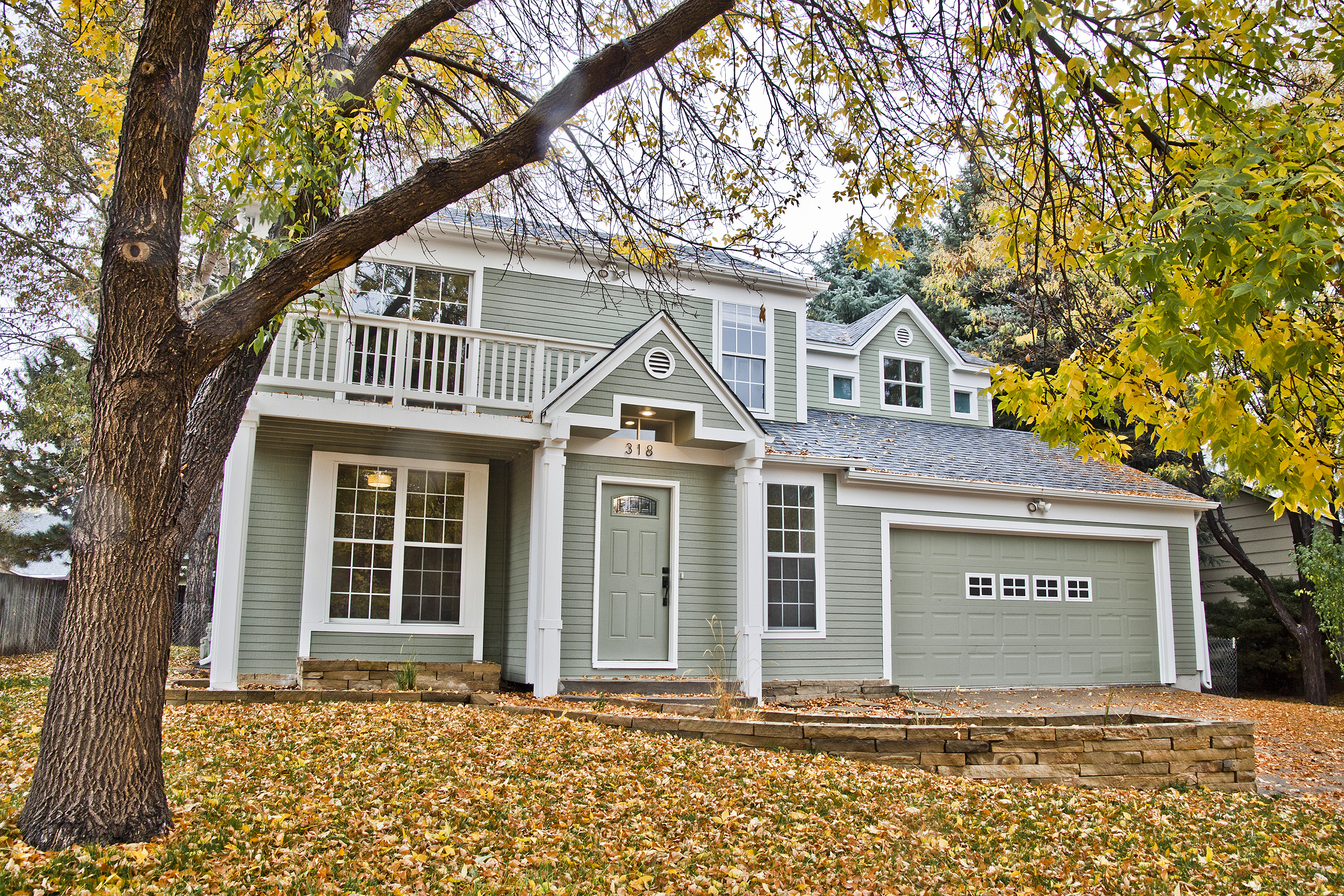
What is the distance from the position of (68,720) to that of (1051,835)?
4.91 meters

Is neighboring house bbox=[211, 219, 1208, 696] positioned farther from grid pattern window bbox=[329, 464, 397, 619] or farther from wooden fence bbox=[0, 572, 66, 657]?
wooden fence bbox=[0, 572, 66, 657]

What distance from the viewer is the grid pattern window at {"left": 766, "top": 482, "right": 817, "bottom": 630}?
470 inches

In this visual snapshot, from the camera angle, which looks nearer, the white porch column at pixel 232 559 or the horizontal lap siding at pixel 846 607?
the white porch column at pixel 232 559

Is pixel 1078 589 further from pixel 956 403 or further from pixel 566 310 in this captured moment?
pixel 566 310

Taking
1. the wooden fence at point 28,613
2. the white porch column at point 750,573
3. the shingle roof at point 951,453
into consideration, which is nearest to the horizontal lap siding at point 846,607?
the shingle roof at point 951,453

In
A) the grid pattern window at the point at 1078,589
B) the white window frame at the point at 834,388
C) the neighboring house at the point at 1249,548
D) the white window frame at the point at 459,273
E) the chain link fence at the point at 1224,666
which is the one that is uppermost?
the white window frame at the point at 459,273

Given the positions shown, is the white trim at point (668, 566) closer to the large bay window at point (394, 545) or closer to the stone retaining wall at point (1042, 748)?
the large bay window at point (394, 545)

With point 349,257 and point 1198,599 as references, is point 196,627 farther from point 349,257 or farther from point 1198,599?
point 1198,599

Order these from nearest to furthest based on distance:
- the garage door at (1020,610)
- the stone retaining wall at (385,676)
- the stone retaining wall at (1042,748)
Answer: the stone retaining wall at (1042,748)
the stone retaining wall at (385,676)
the garage door at (1020,610)

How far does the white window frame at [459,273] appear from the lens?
1145cm

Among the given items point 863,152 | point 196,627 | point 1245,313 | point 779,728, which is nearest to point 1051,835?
point 779,728

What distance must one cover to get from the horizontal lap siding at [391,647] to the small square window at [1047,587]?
843 centimetres

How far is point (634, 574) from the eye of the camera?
35.8 feet

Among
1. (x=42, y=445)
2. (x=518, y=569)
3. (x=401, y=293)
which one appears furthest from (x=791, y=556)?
(x=42, y=445)
